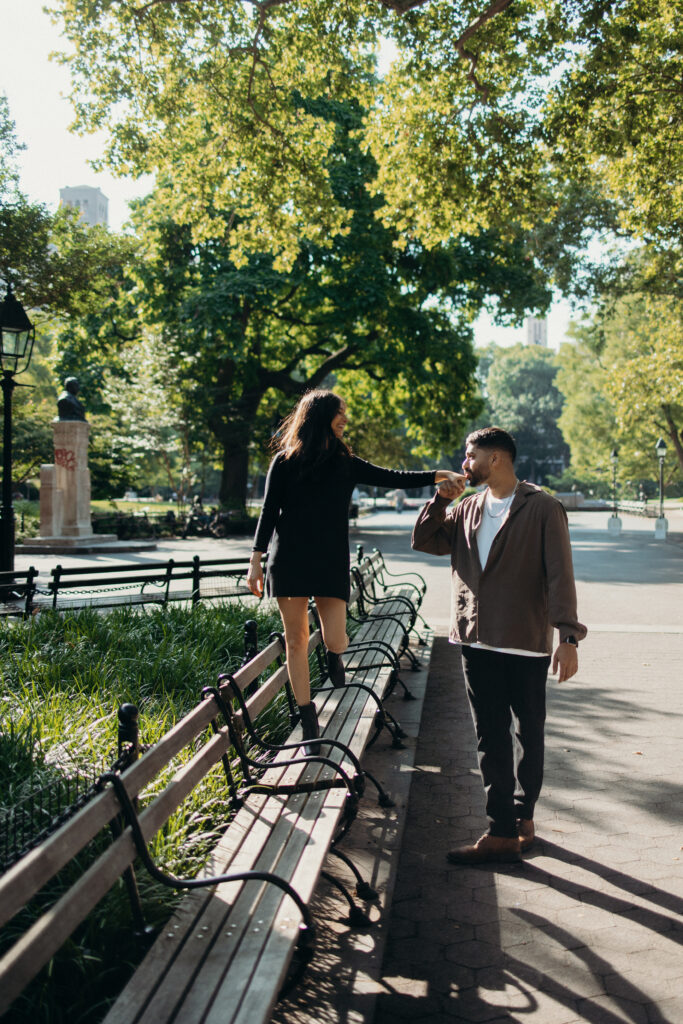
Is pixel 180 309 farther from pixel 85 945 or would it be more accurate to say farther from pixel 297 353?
pixel 85 945

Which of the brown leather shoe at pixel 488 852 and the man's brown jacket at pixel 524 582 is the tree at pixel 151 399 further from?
the brown leather shoe at pixel 488 852

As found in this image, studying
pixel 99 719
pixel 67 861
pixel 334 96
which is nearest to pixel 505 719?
pixel 99 719

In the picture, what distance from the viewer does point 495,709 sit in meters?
3.93

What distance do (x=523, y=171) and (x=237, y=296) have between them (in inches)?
538

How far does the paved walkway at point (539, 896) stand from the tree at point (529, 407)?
90314 mm

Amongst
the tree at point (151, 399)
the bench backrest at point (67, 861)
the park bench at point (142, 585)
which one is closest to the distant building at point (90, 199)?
the tree at point (151, 399)

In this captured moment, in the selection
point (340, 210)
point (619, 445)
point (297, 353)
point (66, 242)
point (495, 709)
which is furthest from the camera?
point (619, 445)

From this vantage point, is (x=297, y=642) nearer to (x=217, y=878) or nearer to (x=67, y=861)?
(x=217, y=878)

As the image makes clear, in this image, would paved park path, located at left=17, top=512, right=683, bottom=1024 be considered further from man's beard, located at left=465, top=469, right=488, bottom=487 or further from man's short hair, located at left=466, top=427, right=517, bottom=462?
man's short hair, located at left=466, top=427, right=517, bottom=462

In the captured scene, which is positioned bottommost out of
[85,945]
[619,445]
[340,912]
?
[340,912]

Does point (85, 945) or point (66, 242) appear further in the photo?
point (66, 242)

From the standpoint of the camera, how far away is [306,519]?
4031 mm

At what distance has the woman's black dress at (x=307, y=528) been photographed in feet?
13.2

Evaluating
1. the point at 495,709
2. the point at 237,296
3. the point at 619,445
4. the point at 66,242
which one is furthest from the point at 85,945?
the point at 619,445
